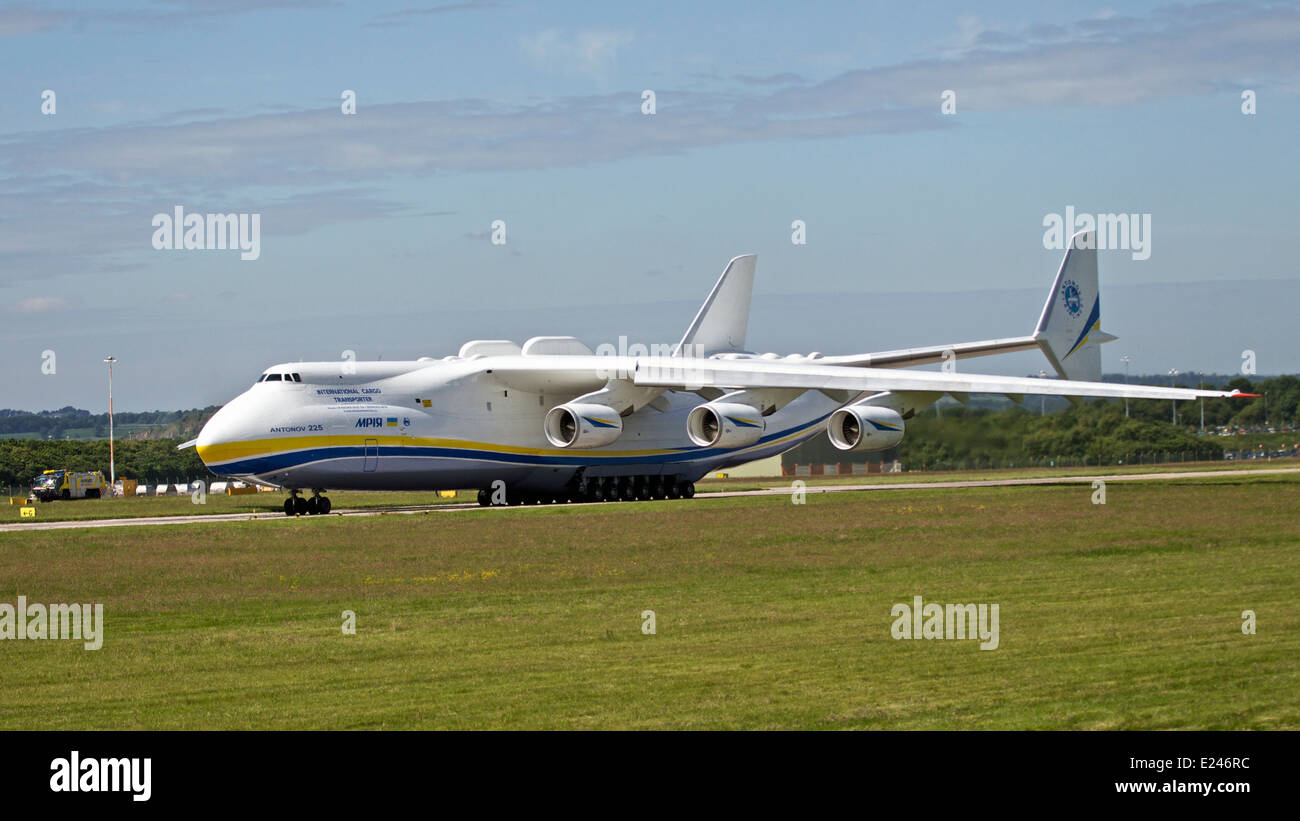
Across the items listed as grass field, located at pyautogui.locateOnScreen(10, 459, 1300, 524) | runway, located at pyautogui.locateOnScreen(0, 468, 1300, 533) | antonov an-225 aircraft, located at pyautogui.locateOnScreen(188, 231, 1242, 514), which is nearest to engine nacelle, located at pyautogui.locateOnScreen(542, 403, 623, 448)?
antonov an-225 aircraft, located at pyautogui.locateOnScreen(188, 231, 1242, 514)

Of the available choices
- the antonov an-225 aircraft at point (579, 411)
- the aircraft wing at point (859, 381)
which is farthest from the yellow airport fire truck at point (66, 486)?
the aircraft wing at point (859, 381)

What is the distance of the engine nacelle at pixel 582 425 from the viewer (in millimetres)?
34000

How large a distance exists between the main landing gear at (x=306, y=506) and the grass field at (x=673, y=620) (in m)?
3.87

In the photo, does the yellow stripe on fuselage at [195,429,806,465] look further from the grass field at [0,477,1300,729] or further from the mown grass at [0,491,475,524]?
the mown grass at [0,491,475,524]

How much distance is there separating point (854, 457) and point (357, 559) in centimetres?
4607

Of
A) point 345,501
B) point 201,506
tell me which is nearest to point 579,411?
point 345,501

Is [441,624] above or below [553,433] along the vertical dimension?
below

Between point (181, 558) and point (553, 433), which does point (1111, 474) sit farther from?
point (181, 558)

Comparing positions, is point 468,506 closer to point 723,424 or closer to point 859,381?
point 723,424

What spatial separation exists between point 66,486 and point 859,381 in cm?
3216

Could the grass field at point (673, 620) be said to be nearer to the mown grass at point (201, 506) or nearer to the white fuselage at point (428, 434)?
the white fuselage at point (428, 434)

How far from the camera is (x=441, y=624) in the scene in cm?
1573
